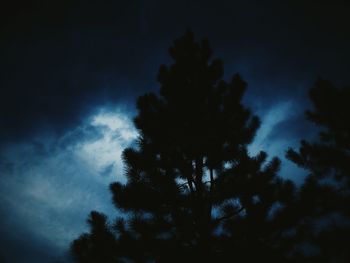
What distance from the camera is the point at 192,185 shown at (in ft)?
22.6

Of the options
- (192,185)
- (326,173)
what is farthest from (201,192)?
(326,173)

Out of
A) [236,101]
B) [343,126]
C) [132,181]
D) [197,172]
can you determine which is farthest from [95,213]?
[343,126]

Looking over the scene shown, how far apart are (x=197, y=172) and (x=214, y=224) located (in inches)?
62.3

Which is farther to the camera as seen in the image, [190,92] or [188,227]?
[190,92]

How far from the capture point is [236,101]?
778cm

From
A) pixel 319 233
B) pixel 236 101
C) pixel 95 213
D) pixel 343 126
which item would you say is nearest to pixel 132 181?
pixel 95 213

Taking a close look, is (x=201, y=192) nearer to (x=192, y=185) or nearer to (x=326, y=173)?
(x=192, y=185)

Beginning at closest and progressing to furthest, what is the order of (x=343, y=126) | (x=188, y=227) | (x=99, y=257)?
(x=99, y=257) → (x=188, y=227) → (x=343, y=126)

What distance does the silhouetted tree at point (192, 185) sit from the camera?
579cm

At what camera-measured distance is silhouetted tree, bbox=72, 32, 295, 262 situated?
19.0 feet

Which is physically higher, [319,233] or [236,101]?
[236,101]

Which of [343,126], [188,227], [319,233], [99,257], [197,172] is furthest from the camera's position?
[343,126]

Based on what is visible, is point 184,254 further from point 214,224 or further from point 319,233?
point 319,233

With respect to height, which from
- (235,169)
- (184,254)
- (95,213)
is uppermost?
(235,169)
